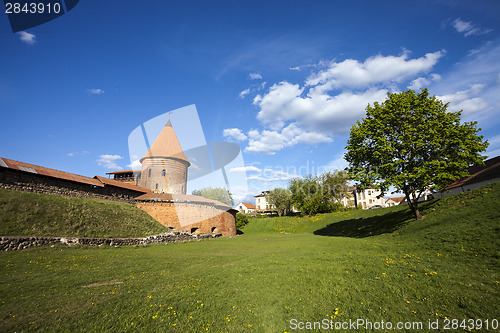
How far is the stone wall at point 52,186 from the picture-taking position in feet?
71.2

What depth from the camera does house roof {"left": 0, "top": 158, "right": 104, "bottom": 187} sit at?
22245mm

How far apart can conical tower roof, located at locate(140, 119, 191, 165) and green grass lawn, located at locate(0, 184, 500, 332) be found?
3247 centimetres

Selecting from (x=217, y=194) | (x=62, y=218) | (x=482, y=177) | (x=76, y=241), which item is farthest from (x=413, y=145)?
(x=217, y=194)

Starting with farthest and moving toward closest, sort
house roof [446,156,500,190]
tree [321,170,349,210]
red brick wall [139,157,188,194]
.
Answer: tree [321,170,349,210] < red brick wall [139,157,188,194] < house roof [446,156,500,190]

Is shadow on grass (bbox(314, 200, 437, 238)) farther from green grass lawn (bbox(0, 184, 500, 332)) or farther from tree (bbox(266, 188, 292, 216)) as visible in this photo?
tree (bbox(266, 188, 292, 216))

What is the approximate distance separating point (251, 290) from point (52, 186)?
28.8 meters

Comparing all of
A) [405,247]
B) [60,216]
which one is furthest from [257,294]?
[60,216]

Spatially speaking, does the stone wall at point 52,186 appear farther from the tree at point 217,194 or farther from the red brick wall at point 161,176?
the tree at point 217,194

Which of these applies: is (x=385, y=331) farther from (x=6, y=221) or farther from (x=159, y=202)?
(x=159, y=202)

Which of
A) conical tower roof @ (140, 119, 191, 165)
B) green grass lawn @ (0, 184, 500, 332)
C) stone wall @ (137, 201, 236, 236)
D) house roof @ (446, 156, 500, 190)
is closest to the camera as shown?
green grass lawn @ (0, 184, 500, 332)

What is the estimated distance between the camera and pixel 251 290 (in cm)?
793

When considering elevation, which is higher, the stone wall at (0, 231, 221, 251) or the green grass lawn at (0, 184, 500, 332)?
the stone wall at (0, 231, 221, 251)

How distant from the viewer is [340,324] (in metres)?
5.64

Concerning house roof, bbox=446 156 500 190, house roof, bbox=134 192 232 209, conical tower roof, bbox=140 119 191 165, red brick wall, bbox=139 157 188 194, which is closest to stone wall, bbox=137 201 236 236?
house roof, bbox=134 192 232 209
